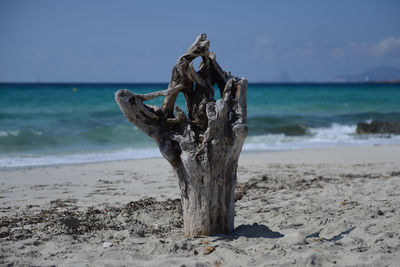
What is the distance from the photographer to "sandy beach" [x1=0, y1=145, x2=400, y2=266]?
359 centimetres

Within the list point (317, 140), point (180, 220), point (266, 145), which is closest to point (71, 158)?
point (266, 145)

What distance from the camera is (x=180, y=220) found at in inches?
195

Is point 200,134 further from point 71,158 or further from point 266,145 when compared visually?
point 266,145

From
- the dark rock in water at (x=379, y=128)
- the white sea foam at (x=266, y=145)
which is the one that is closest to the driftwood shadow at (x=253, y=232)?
the white sea foam at (x=266, y=145)

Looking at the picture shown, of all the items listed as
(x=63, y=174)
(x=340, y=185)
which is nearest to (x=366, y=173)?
(x=340, y=185)

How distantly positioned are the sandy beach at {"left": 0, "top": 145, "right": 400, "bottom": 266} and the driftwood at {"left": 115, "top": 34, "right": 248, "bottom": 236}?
0.29m

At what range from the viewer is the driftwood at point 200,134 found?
12.7ft

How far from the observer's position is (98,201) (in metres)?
6.09

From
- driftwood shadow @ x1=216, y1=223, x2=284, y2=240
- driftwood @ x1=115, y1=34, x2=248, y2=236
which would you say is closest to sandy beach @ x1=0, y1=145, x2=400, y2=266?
driftwood shadow @ x1=216, y1=223, x2=284, y2=240

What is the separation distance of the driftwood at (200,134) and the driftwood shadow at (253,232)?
0.32 ft

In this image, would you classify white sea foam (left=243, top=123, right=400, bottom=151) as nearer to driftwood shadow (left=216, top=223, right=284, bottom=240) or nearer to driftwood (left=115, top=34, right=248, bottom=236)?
driftwood shadow (left=216, top=223, right=284, bottom=240)

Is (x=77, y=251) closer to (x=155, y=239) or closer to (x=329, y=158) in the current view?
(x=155, y=239)

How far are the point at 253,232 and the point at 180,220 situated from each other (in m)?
1.01

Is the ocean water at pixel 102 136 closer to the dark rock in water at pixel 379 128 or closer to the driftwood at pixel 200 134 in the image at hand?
the dark rock in water at pixel 379 128
